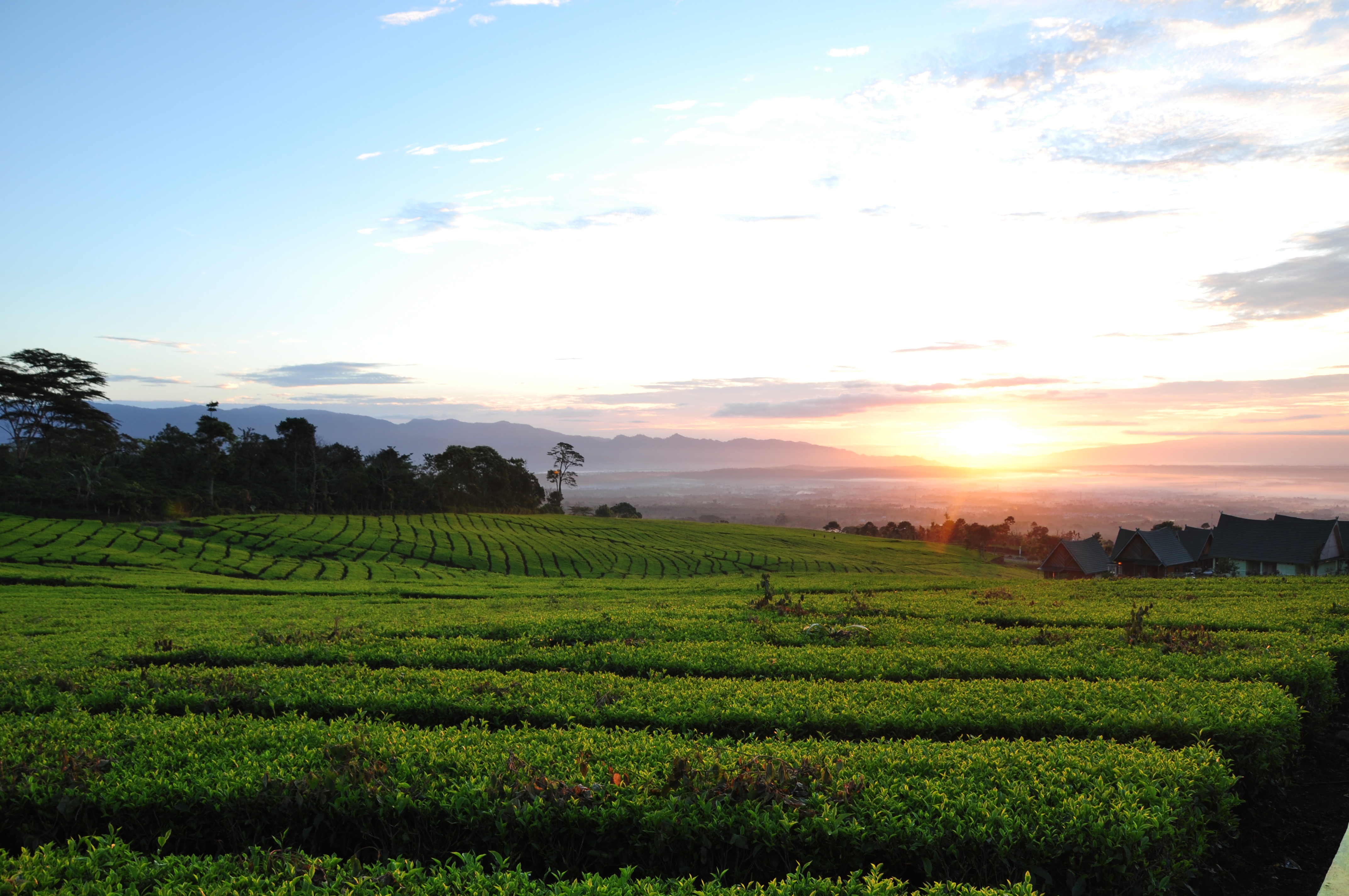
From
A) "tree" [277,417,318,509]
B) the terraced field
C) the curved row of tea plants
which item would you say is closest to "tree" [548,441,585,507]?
the terraced field

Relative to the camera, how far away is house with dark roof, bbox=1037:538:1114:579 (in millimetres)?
54625

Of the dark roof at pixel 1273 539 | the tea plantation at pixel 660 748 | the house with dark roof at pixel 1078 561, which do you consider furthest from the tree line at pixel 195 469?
the dark roof at pixel 1273 539

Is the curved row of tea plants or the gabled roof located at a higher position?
the curved row of tea plants

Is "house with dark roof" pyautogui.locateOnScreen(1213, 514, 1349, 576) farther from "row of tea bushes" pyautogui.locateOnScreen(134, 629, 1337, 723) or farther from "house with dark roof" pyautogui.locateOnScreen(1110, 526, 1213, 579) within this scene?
"row of tea bushes" pyautogui.locateOnScreen(134, 629, 1337, 723)

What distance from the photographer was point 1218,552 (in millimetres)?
50375

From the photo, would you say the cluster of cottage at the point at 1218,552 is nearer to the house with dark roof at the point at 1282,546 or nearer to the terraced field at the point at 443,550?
the house with dark roof at the point at 1282,546

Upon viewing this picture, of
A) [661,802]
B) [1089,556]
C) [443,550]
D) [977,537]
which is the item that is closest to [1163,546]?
[1089,556]

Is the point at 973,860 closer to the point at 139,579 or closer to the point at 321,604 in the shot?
the point at 321,604

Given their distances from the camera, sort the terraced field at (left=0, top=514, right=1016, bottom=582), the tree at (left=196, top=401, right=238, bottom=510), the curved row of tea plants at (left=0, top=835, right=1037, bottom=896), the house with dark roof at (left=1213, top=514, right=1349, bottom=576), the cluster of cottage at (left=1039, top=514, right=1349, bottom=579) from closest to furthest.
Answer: the curved row of tea plants at (left=0, top=835, right=1037, bottom=896), the house with dark roof at (left=1213, top=514, right=1349, bottom=576), the terraced field at (left=0, top=514, right=1016, bottom=582), the cluster of cottage at (left=1039, top=514, right=1349, bottom=579), the tree at (left=196, top=401, right=238, bottom=510)

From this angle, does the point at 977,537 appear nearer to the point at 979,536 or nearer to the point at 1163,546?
the point at 979,536

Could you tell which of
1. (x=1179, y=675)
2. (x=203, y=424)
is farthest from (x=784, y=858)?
(x=203, y=424)

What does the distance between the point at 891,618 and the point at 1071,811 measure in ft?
40.5

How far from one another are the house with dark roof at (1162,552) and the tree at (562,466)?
314ft

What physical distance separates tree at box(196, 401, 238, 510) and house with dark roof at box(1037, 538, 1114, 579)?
95551 millimetres
